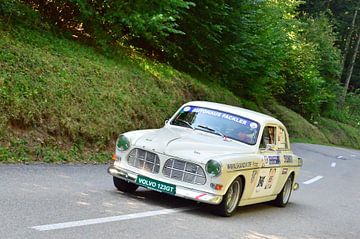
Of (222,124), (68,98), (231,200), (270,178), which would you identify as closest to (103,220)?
(231,200)

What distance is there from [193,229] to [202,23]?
1639cm

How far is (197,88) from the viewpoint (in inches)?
894

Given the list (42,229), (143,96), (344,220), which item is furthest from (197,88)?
(42,229)

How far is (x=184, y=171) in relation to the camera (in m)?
8.38

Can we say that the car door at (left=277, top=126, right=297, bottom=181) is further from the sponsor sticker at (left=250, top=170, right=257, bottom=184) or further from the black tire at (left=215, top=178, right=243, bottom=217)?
the black tire at (left=215, top=178, right=243, bottom=217)

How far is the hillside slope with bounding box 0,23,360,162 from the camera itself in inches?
462

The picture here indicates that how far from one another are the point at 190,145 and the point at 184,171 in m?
0.50

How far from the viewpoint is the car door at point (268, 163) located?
9.57m

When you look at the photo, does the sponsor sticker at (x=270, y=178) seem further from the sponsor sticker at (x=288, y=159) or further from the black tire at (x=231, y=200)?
the black tire at (x=231, y=200)

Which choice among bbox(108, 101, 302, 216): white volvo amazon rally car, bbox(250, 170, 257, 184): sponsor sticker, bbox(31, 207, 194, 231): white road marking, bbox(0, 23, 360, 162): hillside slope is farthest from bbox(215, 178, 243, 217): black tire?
bbox(0, 23, 360, 162): hillside slope

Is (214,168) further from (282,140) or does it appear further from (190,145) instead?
(282,140)

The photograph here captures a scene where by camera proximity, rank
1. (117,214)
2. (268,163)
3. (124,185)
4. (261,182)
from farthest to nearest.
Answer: (268,163)
(261,182)
(124,185)
(117,214)

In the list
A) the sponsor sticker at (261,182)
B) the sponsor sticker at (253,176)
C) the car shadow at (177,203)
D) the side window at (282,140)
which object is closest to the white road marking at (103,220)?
the car shadow at (177,203)

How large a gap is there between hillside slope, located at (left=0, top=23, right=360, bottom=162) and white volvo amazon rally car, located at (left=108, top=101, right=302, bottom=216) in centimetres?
299
